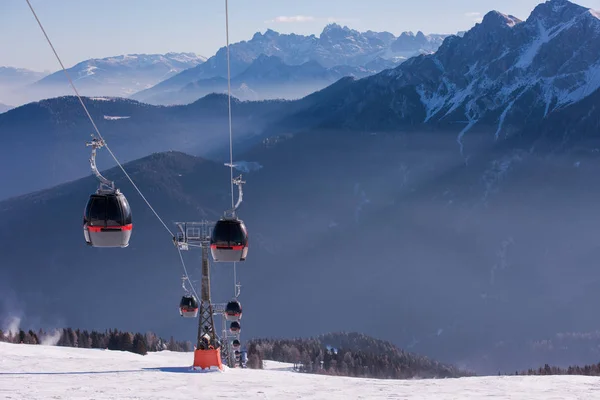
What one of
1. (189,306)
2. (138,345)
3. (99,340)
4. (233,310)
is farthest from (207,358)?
(99,340)

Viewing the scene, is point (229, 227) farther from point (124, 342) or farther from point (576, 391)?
point (124, 342)

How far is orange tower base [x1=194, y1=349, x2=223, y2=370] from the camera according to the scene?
41.9 meters

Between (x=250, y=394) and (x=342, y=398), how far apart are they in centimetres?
327

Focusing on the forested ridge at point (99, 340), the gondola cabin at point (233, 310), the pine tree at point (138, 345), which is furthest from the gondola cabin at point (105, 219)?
the pine tree at point (138, 345)

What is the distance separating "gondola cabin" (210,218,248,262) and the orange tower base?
24.9 feet

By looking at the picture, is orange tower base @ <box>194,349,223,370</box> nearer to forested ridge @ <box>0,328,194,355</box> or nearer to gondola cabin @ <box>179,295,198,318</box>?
gondola cabin @ <box>179,295,198,318</box>

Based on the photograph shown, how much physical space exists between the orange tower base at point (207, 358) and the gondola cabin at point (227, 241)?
24.9ft

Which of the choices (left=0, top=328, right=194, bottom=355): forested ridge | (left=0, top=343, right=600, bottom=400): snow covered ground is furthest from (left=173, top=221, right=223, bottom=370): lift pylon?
(left=0, top=328, right=194, bottom=355): forested ridge

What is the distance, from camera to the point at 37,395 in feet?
92.0

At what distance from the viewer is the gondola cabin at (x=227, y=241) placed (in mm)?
36156

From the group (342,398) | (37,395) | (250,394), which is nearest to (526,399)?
(342,398)

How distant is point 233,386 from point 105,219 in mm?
7930

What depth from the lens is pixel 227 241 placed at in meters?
36.2

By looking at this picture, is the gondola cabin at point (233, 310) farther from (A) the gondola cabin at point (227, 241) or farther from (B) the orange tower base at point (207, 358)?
(A) the gondola cabin at point (227, 241)
